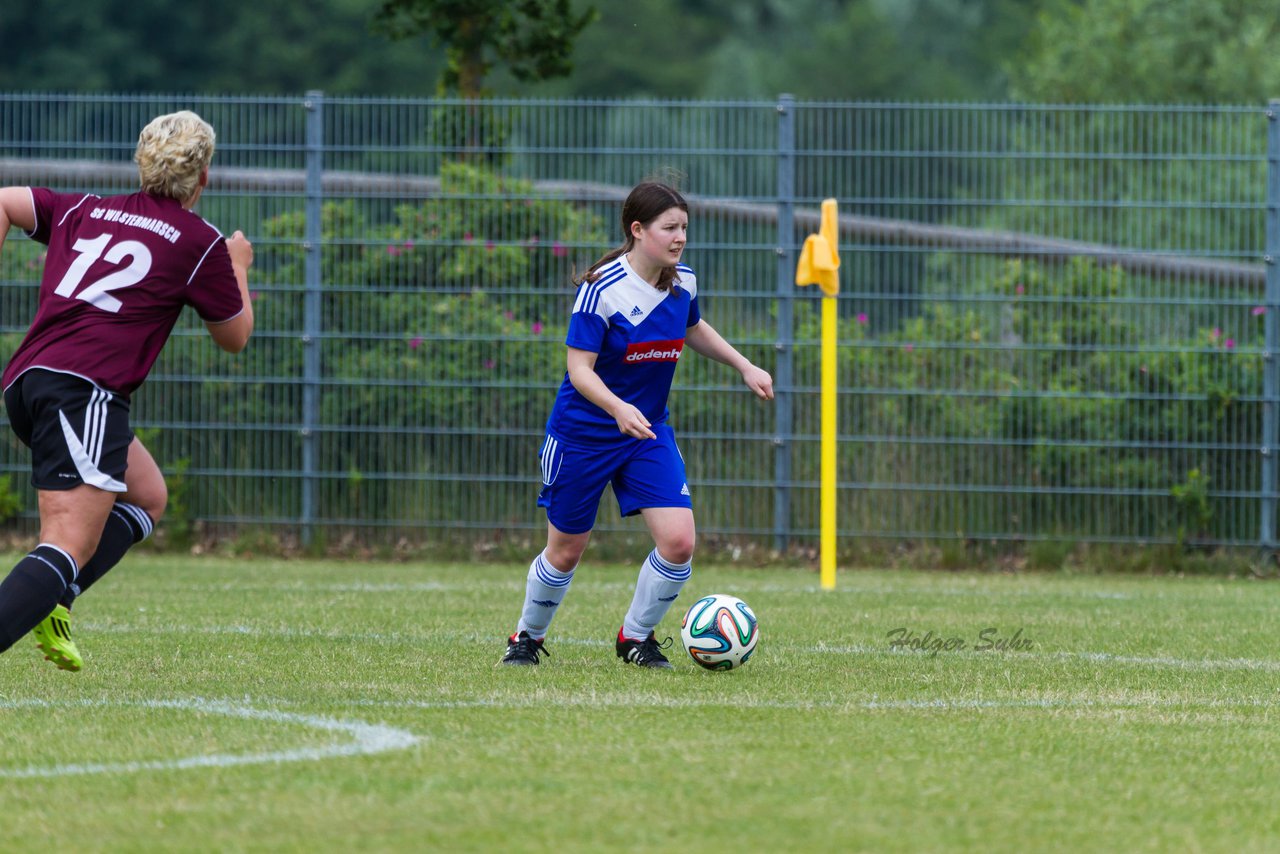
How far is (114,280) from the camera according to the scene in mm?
5445

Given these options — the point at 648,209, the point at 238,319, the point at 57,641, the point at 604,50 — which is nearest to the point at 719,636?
the point at 648,209

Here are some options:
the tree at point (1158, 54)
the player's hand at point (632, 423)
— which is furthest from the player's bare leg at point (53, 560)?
the tree at point (1158, 54)

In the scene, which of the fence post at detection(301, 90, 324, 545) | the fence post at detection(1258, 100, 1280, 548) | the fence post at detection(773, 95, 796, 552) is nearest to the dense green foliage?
the fence post at detection(301, 90, 324, 545)

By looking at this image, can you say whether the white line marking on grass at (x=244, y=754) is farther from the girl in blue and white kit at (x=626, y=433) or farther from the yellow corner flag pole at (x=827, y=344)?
the yellow corner flag pole at (x=827, y=344)

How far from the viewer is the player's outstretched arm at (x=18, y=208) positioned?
5434mm

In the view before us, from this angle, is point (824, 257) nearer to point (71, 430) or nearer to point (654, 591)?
point (654, 591)

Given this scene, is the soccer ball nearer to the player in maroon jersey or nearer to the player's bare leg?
the player in maroon jersey

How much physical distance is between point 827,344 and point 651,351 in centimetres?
427

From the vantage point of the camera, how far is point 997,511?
11906 mm

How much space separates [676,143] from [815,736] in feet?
25.1

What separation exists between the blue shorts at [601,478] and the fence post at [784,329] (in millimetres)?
5310

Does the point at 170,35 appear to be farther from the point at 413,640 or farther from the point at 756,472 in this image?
the point at 413,640

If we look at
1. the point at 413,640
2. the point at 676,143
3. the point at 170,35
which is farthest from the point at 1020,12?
the point at 413,640

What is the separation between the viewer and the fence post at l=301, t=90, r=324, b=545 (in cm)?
1229
